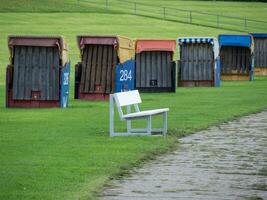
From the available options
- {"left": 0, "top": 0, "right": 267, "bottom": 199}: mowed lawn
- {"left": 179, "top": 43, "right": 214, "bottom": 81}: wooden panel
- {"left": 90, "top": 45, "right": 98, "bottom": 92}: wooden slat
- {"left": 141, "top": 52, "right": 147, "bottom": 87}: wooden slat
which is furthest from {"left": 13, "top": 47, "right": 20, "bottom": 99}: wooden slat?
{"left": 179, "top": 43, "right": 214, "bottom": 81}: wooden panel

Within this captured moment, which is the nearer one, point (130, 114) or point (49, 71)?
point (130, 114)

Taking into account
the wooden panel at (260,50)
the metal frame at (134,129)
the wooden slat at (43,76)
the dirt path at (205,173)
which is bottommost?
the dirt path at (205,173)

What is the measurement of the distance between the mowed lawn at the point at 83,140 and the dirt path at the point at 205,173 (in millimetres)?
367

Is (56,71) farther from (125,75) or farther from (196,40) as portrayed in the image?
(196,40)

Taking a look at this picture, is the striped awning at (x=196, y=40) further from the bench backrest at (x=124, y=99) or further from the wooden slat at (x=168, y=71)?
the bench backrest at (x=124, y=99)

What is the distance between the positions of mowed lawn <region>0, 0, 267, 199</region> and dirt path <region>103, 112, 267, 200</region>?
0.37 m

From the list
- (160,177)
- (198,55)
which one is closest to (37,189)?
(160,177)

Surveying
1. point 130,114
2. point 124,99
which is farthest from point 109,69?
point 130,114

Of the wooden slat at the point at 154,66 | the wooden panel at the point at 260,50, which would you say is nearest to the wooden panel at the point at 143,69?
the wooden slat at the point at 154,66

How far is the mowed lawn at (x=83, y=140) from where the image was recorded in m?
14.0

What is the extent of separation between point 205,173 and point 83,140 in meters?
4.43

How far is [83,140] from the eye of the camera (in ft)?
63.5

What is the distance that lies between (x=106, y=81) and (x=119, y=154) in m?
14.6

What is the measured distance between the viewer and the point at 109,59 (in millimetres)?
31594
